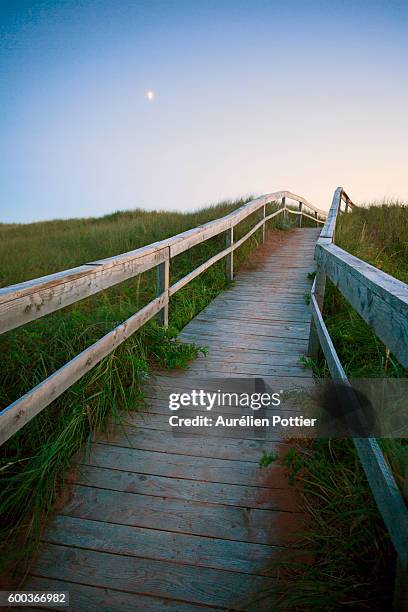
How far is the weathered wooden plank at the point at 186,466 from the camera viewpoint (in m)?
2.56

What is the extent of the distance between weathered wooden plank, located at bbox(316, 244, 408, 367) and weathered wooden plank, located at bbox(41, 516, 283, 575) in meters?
1.20

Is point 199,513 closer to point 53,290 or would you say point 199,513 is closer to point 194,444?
point 194,444

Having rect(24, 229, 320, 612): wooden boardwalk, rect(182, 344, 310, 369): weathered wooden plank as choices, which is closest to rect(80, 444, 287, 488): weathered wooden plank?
rect(24, 229, 320, 612): wooden boardwalk

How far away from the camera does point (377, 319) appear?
1.79m

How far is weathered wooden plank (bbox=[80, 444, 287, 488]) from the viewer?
2557mm

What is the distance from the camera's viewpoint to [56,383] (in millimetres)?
2404

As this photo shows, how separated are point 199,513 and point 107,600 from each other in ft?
2.04

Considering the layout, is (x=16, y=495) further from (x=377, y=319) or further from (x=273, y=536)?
(x=377, y=319)

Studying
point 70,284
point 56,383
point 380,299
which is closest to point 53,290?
point 70,284

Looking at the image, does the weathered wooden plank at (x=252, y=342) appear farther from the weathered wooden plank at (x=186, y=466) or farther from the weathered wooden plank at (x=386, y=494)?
the weathered wooden plank at (x=386, y=494)

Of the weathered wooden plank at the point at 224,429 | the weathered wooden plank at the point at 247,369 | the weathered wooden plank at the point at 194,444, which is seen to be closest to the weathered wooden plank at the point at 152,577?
the weathered wooden plank at the point at 194,444

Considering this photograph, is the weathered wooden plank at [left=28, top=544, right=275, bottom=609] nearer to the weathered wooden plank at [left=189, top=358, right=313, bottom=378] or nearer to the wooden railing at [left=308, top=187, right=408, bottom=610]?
the wooden railing at [left=308, top=187, right=408, bottom=610]

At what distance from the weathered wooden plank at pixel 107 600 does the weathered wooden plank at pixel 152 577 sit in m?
0.02

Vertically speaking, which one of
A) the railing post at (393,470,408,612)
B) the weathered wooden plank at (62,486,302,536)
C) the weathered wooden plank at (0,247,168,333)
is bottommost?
the weathered wooden plank at (62,486,302,536)
